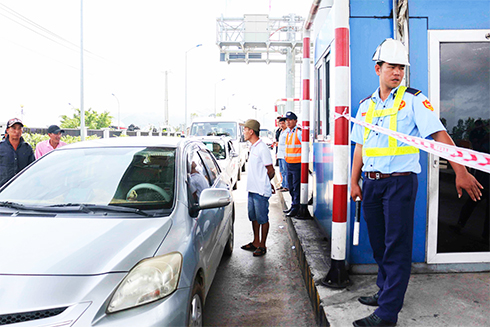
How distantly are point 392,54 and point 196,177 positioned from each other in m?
1.91

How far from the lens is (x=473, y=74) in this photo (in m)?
3.55

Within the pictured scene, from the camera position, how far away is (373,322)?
2.57 meters

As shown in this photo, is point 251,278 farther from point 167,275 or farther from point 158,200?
point 167,275

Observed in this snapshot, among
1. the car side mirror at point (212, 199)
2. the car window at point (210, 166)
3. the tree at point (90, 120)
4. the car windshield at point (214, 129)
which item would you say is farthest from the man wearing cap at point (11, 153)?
the tree at point (90, 120)

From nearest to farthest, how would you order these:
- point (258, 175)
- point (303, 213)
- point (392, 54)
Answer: point (392, 54) → point (258, 175) → point (303, 213)

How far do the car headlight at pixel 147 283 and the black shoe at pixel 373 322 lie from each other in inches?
53.4

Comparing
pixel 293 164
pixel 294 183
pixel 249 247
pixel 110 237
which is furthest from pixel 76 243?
pixel 293 164

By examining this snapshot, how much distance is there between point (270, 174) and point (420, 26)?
239 centimetres

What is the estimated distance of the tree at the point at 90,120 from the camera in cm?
6444

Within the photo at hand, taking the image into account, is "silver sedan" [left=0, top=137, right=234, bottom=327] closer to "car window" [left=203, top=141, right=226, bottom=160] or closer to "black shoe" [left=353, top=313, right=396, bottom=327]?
"black shoe" [left=353, top=313, right=396, bottom=327]

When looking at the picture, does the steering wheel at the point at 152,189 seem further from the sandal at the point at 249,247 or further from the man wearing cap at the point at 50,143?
the man wearing cap at the point at 50,143

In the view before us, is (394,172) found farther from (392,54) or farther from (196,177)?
(196,177)

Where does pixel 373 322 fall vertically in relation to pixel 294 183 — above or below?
below

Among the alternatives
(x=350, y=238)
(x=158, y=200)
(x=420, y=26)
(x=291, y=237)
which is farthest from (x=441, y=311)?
(x=291, y=237)
